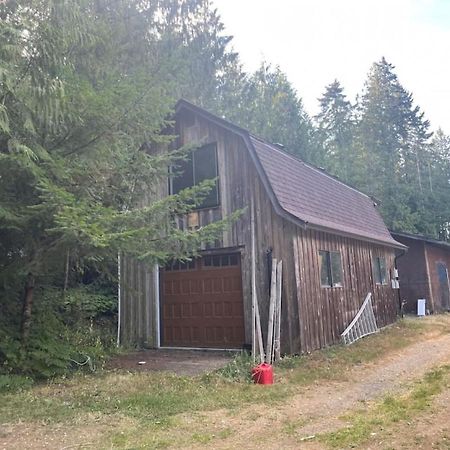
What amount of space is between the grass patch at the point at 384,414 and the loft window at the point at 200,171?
5966 mm

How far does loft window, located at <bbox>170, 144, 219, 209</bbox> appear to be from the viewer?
420 inches

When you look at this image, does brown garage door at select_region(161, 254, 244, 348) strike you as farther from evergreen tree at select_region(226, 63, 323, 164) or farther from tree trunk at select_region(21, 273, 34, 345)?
evergreen tree at select_region(226, 63, 323, 164)

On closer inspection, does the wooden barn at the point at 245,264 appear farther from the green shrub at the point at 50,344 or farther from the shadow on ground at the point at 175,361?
the green shrub at the point at 50,344

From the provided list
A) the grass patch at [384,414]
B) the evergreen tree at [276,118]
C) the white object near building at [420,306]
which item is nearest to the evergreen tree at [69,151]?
the grass patch at [384,414]

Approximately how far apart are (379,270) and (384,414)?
32.3 feet

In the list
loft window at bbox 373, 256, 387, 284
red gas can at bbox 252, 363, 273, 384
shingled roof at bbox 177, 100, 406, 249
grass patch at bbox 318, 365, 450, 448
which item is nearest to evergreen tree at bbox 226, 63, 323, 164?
shingled roof at bbox 177, 100, 406, 249

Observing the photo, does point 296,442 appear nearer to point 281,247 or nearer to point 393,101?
point 281,247

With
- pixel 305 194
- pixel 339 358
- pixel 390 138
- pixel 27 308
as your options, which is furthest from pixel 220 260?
pixel 390 138

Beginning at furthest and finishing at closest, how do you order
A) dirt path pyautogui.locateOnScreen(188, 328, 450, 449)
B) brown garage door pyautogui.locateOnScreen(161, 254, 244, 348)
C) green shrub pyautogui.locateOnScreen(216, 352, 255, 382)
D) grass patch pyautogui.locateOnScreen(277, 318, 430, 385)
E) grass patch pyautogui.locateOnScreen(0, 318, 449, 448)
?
brown garage door pyautogui.locateOnScreen(161, 254, 244, 348) < grass patch pyautogui.locateOnScreen(277, 318, 430, 385) < green shrub pyautogui.locateOnScreen(216, 352, 255, 382) < grass patch pyautogui.locateOnScreen(0, 318, 449, 448) < dirt path pyautogui.locateOnScreen(188, 328, 450, 449)

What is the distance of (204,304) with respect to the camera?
10.5 metres

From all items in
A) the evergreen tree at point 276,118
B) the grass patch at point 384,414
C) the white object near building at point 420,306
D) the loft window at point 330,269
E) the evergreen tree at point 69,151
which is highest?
the evergreen tree at point 276,118

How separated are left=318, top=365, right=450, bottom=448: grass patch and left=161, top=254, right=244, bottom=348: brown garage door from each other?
4.36 m

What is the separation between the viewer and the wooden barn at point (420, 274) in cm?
1880

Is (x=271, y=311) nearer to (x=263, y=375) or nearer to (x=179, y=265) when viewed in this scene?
(x=263, y=375)
